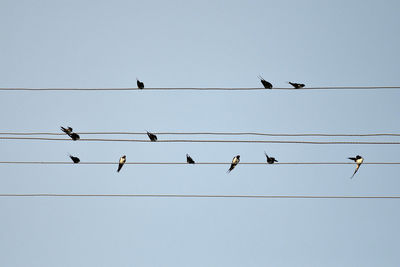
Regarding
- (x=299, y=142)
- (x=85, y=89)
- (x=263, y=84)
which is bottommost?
(x=299, y=142)

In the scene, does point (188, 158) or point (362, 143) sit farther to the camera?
point (188, 158)

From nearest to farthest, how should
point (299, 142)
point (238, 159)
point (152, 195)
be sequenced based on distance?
1. point (299, 142)
2. point (152, 195)
3. point (238, 159)

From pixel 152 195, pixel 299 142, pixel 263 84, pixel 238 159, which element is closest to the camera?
pixel 299 142

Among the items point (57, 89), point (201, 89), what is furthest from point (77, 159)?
point (201, 89)

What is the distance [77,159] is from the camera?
14.0 meters

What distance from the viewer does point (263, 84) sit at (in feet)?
45.0

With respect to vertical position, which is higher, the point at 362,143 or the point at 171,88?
the point at 171,88

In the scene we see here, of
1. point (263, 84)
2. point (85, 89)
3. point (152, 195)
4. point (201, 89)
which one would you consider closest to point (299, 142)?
point (201, 89)

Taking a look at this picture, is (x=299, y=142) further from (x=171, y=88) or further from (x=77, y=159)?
(x=77, y=159)

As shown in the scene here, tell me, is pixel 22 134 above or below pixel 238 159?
below

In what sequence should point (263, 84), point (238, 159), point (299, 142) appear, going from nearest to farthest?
1. point (299, 142)
2. point (263, 84)
3. point (238, 159)

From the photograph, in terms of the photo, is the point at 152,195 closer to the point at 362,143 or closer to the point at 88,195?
the point at 88,195

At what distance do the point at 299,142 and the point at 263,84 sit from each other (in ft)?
15.9

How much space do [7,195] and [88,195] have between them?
64.1 inches
